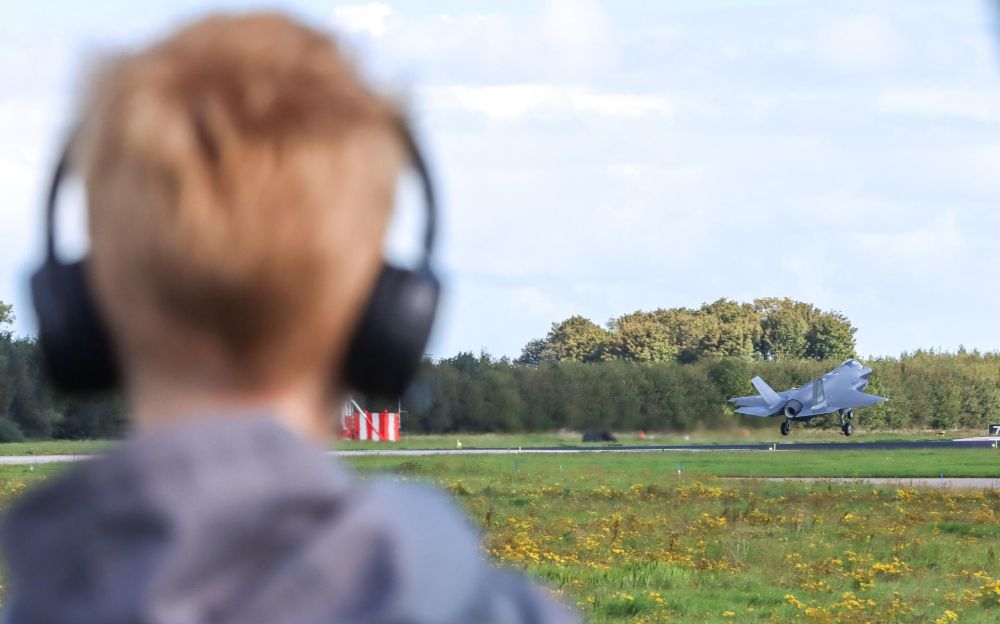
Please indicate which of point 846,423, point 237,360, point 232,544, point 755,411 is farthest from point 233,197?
point 846,423

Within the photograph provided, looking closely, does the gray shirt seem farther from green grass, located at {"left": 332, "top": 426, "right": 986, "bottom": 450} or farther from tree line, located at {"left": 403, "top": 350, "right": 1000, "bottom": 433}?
green grass, located at {"left": 332, "top": 426, "right": 986, "bottom": 450}

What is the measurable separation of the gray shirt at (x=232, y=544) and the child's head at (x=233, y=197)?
0.10 meters

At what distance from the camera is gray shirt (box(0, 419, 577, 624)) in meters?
0.80

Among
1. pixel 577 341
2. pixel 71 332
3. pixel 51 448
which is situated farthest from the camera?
pixel 577 341

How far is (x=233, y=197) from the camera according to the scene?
2.85 ft

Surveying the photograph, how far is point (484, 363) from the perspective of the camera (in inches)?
1492

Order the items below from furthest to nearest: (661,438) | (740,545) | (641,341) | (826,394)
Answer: (641,341) → (826,394) → (661,438) → (740,545)

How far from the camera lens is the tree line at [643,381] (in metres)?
35.2

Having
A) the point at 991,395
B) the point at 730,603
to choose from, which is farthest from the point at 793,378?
the point at 730,603

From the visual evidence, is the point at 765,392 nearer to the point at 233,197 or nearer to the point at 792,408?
the point at 792,408

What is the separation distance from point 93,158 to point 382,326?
28cm

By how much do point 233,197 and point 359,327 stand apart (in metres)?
0.20

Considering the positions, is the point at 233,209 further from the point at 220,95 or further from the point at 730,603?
the point at 730,603

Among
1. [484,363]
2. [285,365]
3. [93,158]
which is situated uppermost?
[484,363]
